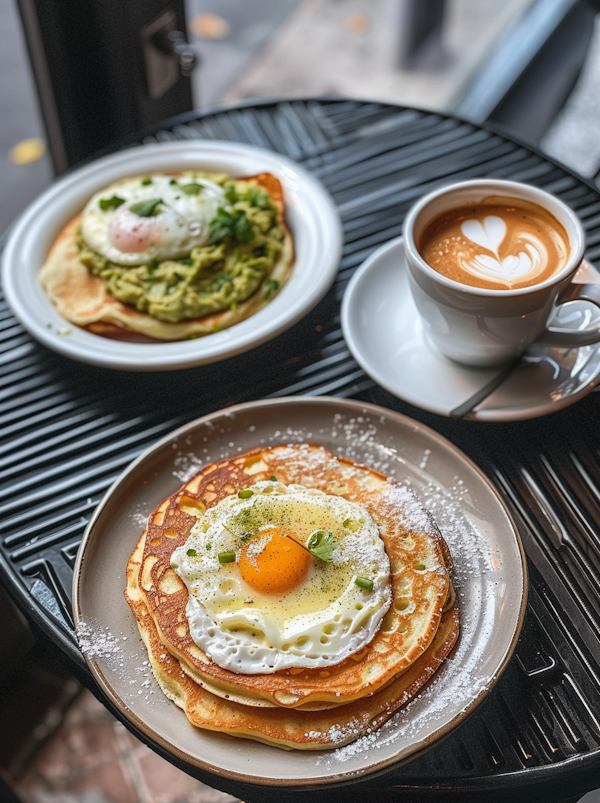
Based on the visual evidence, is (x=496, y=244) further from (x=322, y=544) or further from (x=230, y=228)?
(x=322, y=544)

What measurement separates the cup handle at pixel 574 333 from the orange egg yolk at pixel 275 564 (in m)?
0.70

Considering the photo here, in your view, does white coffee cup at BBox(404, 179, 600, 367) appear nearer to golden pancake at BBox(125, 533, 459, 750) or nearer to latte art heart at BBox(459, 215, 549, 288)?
latte art heart at BBox(459, 215, 549, 288)

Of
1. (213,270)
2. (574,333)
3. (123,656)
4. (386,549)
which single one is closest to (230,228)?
(213,270)

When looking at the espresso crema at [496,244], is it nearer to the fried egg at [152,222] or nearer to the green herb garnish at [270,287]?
the green herb garnish at [270,287]

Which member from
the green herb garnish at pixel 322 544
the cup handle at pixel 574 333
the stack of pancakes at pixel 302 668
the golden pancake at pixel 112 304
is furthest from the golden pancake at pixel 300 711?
the golden pancake at pixel 112 304

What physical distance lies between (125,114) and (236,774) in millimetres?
2438

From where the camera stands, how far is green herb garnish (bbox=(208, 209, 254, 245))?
6.25 ft

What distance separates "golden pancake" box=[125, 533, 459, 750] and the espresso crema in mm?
713

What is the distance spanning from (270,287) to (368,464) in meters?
0.56

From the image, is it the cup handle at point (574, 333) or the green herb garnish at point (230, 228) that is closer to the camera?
the cup handle at point (574, 333)

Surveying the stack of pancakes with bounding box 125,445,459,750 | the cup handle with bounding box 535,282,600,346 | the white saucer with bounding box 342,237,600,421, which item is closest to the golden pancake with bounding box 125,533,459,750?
the stack of pancakes with bounding box 125,445,459,750

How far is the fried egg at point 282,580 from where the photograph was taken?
1205 millimetres

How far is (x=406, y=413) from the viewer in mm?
1691

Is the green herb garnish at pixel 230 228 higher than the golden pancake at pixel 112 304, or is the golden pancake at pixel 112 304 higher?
the green herb garnish at pixel 230 228
